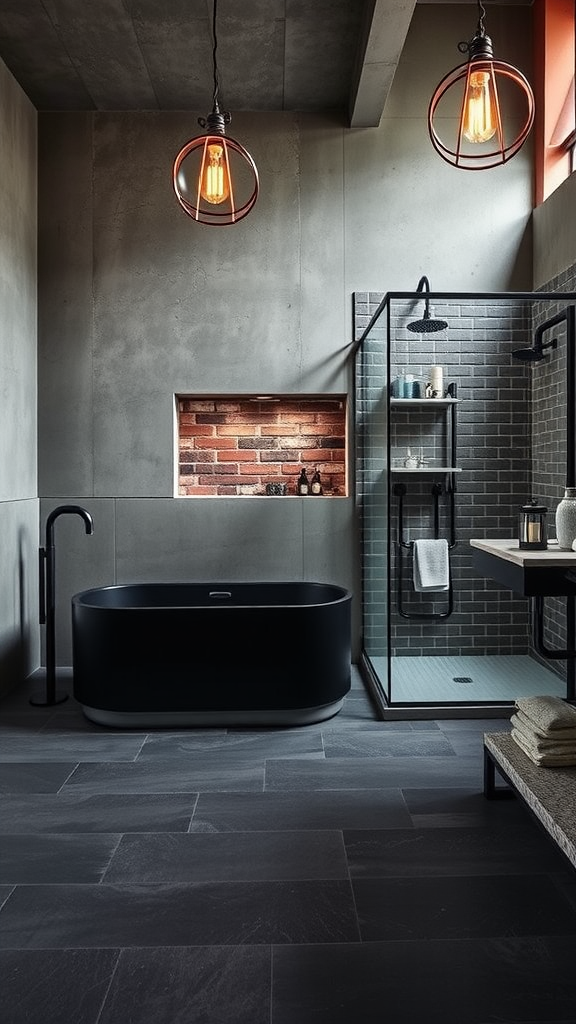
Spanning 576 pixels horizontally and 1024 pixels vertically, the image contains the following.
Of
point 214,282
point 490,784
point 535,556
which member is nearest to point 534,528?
point 535,556

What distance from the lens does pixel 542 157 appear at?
4.75 metres

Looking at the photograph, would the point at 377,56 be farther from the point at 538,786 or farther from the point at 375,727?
the point at 538,786

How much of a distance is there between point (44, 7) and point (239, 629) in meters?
3.11

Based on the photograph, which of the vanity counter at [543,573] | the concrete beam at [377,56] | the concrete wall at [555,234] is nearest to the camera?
the vanity counter at [543,573]

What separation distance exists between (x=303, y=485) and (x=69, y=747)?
2.18 m

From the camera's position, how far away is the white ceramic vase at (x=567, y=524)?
8.64ft

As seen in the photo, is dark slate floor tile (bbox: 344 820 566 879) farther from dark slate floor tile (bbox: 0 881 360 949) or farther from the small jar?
the small jar

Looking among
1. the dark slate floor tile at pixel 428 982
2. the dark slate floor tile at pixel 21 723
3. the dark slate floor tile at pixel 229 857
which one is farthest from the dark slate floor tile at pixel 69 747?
the dark slate floor tile at pixel 428 982

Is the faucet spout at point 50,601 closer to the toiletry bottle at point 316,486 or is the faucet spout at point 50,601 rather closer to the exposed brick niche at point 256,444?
the exposed brick niche at point 256,444

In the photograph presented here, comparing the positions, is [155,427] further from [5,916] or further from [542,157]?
[5,916]

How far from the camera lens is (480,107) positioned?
2.52 m

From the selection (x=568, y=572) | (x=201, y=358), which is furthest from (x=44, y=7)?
(x=568, y=572)

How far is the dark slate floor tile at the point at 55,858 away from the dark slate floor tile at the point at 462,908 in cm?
79

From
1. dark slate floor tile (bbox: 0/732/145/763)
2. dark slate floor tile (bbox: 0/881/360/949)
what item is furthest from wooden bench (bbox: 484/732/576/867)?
dark slate floor tile (bbox: 0/732/145/763)
